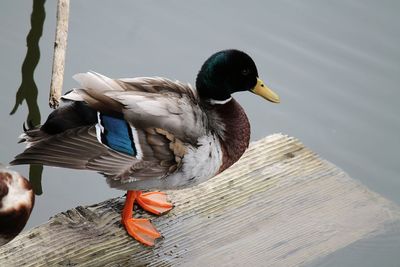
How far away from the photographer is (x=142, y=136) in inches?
122

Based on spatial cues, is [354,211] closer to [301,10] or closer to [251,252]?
[251,252]

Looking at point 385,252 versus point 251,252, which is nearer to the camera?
point 251,252

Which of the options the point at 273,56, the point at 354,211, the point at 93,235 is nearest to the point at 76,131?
the point at 93,235

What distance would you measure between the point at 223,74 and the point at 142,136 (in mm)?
528

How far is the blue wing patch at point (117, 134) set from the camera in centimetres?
302

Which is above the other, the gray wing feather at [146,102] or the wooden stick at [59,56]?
the gray wing feather at [146,102]

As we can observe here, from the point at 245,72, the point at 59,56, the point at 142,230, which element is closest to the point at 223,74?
the point at 245,72

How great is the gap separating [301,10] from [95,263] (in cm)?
356

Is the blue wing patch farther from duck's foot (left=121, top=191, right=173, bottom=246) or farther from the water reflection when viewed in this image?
the water reflection

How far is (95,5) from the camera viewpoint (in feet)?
18.4

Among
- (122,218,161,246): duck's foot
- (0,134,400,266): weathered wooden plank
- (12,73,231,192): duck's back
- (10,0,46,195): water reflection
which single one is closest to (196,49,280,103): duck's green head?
(12,73,231,192): duck's back

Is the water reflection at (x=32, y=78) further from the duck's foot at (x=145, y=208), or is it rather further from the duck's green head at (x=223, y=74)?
the duck's green head at (x=223, y=74)

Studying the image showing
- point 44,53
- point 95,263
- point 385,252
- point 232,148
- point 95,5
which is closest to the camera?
point 95,263

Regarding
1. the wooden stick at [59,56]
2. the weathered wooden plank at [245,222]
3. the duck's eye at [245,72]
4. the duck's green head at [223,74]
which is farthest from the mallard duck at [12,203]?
the wooden stick at [59,56]
